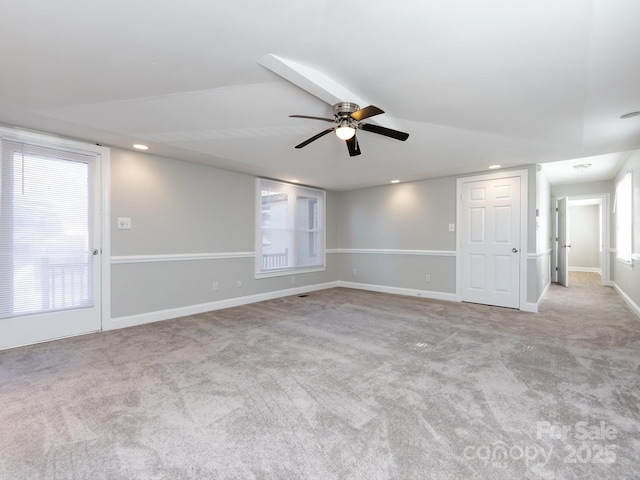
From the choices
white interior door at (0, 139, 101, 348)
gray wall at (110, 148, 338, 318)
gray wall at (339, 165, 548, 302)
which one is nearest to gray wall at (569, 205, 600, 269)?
gray wall at (339, 165, 548, 302)

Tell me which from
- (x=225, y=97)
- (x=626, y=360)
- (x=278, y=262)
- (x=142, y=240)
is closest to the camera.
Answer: (x=225, y=97)

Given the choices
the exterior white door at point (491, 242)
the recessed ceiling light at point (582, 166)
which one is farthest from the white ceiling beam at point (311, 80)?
the recessed ceiling light at point (582, 166)

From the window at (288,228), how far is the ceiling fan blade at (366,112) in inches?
125

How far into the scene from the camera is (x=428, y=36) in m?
1.68

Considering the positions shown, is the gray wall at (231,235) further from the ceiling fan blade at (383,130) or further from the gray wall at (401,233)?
the ceiling fan blade at (383,130)

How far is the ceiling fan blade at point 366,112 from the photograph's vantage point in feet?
7.28

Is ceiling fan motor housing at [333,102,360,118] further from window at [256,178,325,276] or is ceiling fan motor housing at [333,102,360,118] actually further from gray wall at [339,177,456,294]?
gray wall at [339,177,456,294]

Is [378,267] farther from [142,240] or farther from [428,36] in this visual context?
[428,36]

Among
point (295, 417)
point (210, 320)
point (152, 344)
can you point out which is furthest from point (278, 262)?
point (295, 417)

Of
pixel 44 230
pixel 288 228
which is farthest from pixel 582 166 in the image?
pixel 44 230

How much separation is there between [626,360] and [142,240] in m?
5.30

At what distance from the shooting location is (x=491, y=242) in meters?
4.95

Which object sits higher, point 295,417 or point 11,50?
point 11,50

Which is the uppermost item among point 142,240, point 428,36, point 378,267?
point 428,36
